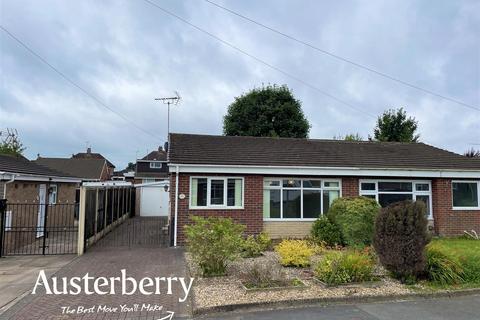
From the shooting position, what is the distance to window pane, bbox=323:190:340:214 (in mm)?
14477

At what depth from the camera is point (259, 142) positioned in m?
17.7

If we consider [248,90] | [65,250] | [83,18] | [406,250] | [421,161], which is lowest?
[65,250]

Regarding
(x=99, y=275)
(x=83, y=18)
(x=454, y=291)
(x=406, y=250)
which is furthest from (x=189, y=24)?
(x=454, y=291)

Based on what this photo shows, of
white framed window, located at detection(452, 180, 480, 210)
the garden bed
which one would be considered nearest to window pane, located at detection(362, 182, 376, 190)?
white framed window, located at detection(452, 180, 480, 210)

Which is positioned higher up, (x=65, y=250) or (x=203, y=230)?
(x=203, y=230)

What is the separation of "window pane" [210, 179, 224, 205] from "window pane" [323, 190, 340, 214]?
12.9ft

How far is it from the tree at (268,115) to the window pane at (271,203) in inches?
643

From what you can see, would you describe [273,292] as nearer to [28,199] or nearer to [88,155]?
[28,199]

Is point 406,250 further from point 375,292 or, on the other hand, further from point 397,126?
point 397,126

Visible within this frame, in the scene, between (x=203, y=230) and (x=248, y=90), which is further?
(x=248, y=90)

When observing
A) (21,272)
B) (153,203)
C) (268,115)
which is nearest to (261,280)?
(21,272)

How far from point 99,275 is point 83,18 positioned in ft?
22.7

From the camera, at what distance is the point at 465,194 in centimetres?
1527

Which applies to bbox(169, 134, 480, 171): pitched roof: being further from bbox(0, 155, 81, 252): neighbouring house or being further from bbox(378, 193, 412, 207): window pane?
bbox(0, 155, 81, 252): neighbouring house
